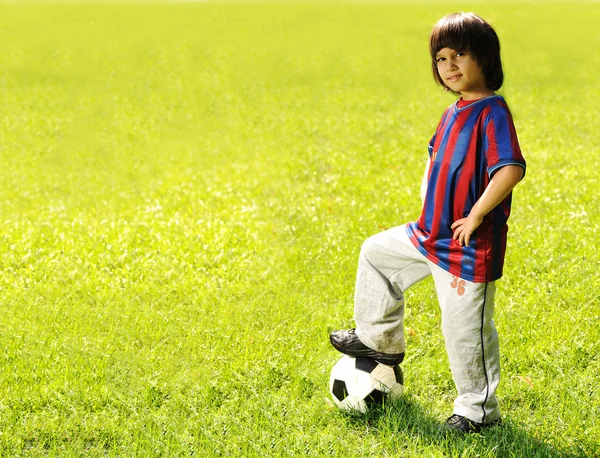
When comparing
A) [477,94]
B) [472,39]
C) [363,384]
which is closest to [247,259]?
[363,384]

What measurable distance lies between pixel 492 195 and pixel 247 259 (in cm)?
358

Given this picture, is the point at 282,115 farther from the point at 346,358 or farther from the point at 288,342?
the point at 346,358

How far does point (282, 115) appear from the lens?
13.4 meters

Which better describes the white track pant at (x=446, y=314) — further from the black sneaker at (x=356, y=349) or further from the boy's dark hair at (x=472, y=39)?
the boy's dark hair at (x=472, y=39)

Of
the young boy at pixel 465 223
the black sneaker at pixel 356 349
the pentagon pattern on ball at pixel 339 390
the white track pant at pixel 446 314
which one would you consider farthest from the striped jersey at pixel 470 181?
the pentagon pattern on ball at pixel 339 390

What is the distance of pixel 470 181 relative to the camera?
3773 millimetres

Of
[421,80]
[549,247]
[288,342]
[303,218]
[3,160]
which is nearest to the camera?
[288,342]

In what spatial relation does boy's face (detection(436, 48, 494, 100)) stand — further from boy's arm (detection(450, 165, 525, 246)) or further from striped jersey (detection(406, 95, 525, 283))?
boy's arm (detection(450, 165, 525, 246))

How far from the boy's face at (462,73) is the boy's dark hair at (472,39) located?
0.02m

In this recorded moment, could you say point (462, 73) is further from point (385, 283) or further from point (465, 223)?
point (385, 283)

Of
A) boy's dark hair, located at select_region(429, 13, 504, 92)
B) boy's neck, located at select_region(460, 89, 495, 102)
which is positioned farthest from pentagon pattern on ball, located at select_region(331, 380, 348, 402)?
boy's dark hair, located at select_region(429, 13, 504, 92)

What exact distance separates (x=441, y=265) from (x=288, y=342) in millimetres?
1739

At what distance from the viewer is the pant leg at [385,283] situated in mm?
4141

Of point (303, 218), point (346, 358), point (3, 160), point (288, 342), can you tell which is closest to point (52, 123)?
point (3, 160)
